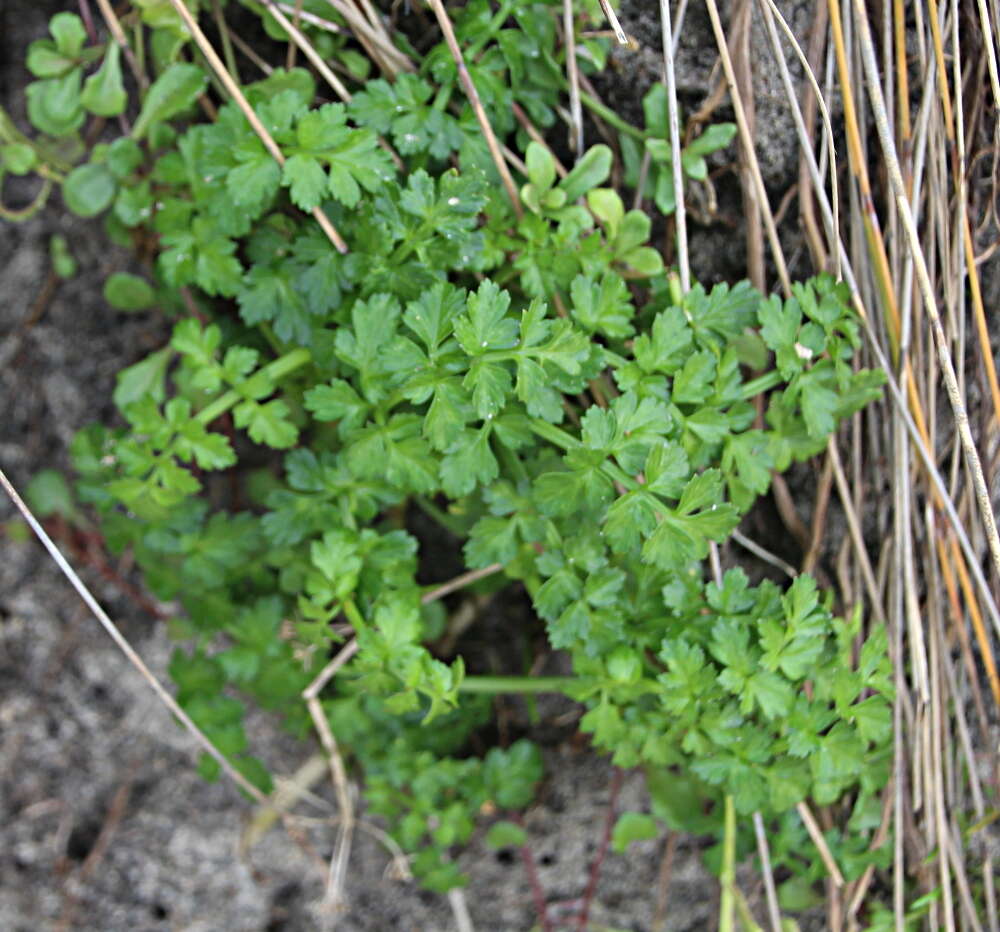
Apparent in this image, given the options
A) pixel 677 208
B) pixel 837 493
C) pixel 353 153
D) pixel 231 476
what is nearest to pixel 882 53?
pixel 677 208

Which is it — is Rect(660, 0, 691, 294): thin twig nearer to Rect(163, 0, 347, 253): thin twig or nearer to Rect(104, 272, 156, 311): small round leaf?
Rect(163, 0, 347, 253): thin twig

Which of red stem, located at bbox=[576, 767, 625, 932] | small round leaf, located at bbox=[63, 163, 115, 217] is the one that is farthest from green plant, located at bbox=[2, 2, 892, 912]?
red stem, located at bbox=[576, 767, 625, 932]

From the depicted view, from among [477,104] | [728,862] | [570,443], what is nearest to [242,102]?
[477,104]

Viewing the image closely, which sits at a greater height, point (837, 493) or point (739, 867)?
point (837, 493)

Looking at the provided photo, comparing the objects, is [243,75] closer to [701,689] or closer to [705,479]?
[705,479]

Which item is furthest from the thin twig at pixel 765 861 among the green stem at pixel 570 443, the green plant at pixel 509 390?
the green stem at pixel 570 443

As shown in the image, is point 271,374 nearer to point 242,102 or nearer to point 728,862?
point 242,102

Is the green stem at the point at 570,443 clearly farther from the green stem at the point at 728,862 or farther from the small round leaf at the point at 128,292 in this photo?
the small round leaf at the point at 128,292
